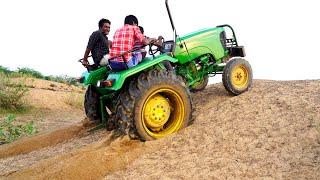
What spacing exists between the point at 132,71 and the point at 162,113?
85 cm

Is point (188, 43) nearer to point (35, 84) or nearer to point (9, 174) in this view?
point (9, 174)

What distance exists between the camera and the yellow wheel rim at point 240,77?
8.61 meters

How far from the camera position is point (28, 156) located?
26.3 feet

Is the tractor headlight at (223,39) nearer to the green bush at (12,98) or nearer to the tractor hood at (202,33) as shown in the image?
the tractor hood at (202,33)

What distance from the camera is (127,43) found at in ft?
24.3

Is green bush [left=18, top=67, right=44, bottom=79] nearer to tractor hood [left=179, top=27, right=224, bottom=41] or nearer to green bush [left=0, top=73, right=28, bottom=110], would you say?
green bush [left=0, top=73, right=28, bottom=110]

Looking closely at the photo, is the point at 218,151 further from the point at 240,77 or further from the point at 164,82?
the point at 240,77

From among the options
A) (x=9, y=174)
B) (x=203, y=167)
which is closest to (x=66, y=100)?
(x=9, y=174)

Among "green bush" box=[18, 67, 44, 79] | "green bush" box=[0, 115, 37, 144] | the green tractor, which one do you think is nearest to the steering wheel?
the green tractor

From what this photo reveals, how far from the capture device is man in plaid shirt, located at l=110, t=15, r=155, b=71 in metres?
7.34

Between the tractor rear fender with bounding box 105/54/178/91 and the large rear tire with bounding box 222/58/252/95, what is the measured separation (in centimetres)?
130

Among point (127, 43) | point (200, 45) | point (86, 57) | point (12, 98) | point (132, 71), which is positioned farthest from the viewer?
point (12, 98)

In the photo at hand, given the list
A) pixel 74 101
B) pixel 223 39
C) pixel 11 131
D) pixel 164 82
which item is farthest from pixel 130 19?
pixel 74 101

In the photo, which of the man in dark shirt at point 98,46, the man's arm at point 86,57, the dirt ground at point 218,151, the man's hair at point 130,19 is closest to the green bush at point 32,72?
the man's arm at point 86,57
